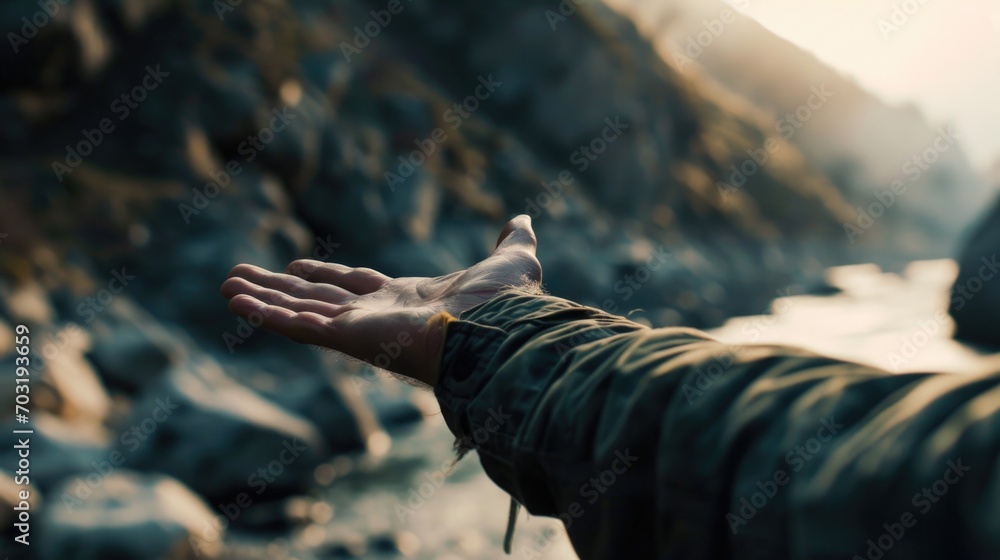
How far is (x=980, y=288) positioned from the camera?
16750 millimetres

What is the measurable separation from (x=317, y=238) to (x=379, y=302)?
15.5 meters

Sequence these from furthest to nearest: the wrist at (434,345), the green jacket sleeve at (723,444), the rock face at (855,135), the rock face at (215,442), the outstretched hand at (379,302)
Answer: the rock face at (855,135) → the rock face at (215,442) → the outstretched hand at (379,302) → the wrist at (434,345) → the green jacket sleeve at (723,444)

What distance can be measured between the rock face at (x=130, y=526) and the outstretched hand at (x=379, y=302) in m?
3.35

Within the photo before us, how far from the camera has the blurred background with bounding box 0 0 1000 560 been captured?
817 centimetres

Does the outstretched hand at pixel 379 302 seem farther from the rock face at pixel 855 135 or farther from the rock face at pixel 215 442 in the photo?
the rock face at pixel 855 135

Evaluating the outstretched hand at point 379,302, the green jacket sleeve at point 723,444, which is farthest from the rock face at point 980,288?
the green jacket sleeve at point 723,444

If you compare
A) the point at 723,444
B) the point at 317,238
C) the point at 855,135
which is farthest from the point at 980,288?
the point at 855,135

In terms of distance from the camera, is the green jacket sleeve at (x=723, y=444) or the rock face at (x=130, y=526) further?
the rock face at (x=130, y=526)

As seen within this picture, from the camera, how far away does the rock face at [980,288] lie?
16219 mm

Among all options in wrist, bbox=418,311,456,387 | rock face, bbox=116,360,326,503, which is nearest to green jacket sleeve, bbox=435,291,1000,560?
wrist, bbox=418,311,456,387

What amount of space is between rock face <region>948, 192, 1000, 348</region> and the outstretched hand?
1645 centimetres

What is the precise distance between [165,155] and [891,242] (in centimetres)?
6302

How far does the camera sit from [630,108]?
35.0m

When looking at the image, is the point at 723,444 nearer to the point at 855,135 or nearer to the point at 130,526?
the point at 130,526
